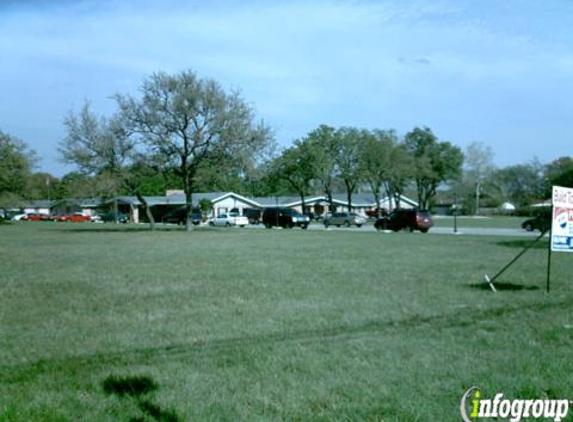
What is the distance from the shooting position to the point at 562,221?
11.0 metres

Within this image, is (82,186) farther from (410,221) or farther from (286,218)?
(410,221)

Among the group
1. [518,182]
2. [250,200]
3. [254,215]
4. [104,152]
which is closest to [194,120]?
[104,152]

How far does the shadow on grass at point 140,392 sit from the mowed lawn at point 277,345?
0.7 inches

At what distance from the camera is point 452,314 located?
345 inches

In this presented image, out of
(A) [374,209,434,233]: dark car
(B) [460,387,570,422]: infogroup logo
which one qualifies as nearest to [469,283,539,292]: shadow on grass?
(B) [460,387,570,422]: infogroup logo

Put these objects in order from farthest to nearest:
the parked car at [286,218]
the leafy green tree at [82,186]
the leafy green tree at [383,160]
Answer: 1. the leafy green tree at [383,160]
2. the parked car at [286,218]
3. the leafy green tree at [82,186]

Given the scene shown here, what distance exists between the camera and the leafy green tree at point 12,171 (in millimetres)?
66625

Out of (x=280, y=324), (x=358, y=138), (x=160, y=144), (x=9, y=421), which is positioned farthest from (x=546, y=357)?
(x=358, y=138)

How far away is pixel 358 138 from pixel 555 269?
211ft

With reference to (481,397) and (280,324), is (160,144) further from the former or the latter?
(481,397)

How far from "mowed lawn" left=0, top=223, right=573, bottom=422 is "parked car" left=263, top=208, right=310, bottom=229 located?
126 feet

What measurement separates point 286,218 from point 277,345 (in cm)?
4556

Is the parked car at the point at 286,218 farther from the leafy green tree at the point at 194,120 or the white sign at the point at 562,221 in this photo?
the white sign at the point at 562,221

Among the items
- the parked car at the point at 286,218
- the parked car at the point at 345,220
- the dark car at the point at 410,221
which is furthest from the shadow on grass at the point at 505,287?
the parked car at the point at 345,220
